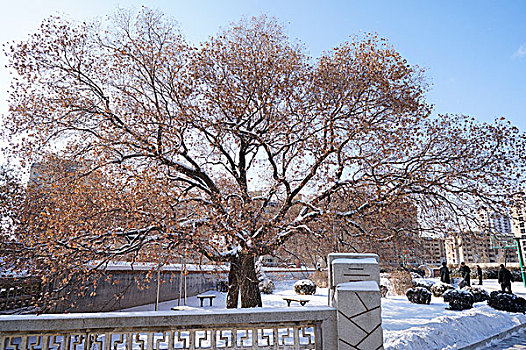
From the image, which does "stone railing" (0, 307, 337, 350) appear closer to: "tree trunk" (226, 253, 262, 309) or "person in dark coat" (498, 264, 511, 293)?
"tree trunk" (226, 253, 262, 309)

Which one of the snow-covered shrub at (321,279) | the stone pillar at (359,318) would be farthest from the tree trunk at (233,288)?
the snow-covered shrub at (321,279)

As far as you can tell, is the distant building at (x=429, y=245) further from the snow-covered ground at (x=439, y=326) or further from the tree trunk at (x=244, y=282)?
the tree trunk at (x=244, y=282)

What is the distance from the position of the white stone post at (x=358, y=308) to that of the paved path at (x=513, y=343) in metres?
5.76

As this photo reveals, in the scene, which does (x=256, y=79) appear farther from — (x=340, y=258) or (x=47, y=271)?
(x=47, y=271)

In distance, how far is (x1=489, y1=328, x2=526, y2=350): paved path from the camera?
27.8ft

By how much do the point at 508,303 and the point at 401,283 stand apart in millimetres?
7971

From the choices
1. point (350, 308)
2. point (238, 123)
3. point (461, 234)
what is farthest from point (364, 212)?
point (350, 308)

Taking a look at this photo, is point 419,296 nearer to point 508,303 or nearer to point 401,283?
point 508,303

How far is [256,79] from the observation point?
1143 cm

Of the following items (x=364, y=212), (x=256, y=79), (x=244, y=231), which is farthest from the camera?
(x=256, y=79)

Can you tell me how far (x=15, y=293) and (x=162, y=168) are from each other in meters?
6.32

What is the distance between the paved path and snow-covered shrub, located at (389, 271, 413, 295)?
35.4 ft

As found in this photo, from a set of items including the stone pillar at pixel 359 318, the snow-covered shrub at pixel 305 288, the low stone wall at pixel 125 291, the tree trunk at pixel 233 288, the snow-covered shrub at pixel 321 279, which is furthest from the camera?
the snow-covered shrub at pixel 321 279

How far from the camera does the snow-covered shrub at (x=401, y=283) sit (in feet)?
67.8
